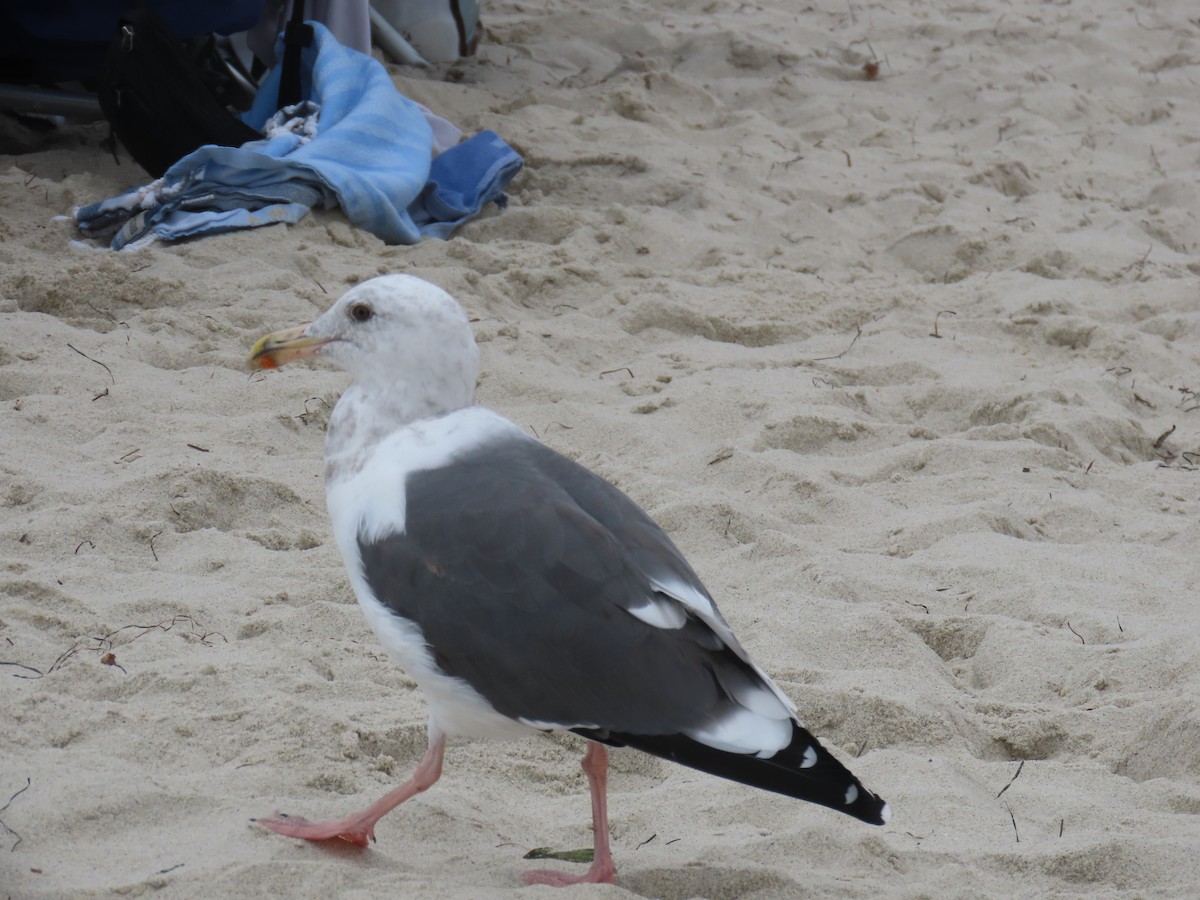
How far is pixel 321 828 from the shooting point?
208cm

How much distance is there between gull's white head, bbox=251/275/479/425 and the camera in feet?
7.49

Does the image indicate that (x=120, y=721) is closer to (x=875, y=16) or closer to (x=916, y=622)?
(x=916, y=622)

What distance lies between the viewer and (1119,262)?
4.98 m

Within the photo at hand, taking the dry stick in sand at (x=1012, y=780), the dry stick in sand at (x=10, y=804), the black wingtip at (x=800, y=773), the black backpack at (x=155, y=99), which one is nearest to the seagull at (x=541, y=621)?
the black wingtip at (x=800, y=773)

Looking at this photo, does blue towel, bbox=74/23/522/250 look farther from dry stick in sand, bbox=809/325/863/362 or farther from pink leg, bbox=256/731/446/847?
pink leg, bbox=256/731/446/847

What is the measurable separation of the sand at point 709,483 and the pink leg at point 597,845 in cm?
5

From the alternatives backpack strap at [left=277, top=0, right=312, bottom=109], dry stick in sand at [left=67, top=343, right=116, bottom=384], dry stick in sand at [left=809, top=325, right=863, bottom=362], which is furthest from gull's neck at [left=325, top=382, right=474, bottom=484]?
backpack strap at [left=277, top=0, right=312, bottom=109]

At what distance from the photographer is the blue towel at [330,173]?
457 cm

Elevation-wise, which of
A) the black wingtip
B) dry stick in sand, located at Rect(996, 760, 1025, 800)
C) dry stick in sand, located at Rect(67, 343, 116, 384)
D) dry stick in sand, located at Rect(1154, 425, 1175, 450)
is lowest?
dry stick in sand, located at Rect(67, 343, 116, 384)

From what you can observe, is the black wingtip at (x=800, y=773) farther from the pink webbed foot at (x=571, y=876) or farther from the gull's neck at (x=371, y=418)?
the gull's neck at (x=371, y=418)

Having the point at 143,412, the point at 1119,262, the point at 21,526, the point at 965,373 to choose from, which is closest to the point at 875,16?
the point at 1119,262

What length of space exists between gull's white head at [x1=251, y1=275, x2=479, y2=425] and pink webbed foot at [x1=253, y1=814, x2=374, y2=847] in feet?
2.09

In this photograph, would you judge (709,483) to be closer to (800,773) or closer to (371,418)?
(371,418)

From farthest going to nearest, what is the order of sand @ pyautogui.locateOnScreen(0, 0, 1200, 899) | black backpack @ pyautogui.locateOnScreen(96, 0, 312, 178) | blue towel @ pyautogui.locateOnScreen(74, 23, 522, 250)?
1. black backpack @ pyautogui.locateOnScreen(96, 0, 312, 178)
2. blue towel @ pyautogui.locateOnScreen(74, 23, 522, 250)
3. sand @ pyautogui.locateOnScreen(0, 0, 1200, 899)
